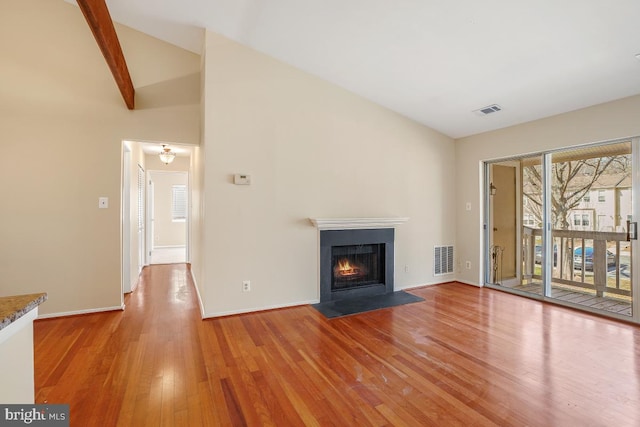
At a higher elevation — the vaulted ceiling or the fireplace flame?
the vaulted ceiling

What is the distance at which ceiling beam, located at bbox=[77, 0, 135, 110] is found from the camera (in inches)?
88.8

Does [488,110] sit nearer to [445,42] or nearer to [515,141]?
[515,141]

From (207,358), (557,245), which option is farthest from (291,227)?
(557,245)

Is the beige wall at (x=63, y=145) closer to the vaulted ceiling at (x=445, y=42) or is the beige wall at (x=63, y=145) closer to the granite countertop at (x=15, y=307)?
the vaulted ceiling at (x=445, y=42)

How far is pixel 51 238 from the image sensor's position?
Answer: 3420 millimetres

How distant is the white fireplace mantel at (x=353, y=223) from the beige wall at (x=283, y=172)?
17cm

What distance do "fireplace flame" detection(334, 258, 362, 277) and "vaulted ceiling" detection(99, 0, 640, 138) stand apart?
2.41 metres

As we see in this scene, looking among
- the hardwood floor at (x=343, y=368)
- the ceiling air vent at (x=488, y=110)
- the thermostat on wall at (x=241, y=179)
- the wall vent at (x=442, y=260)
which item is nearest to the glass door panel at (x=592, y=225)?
the hardwood floor at (x=343, y=368)

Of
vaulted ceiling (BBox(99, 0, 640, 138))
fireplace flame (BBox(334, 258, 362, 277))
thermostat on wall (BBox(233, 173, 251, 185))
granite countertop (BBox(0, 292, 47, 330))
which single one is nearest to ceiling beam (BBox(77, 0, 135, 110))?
vaulted ceiling (BBox(99, 0, 640, 138))

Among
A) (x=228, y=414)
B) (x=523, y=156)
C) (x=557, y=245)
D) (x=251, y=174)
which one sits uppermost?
(x=523, y=156)

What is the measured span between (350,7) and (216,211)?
95.7 inches

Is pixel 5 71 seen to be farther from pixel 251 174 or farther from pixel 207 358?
pixel 207 358

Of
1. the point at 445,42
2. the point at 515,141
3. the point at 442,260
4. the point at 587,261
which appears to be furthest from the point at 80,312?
the point at 587,261

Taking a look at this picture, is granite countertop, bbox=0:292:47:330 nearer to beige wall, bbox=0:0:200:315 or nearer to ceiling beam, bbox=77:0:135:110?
ceiling beam, bbox=77:0:135:110
